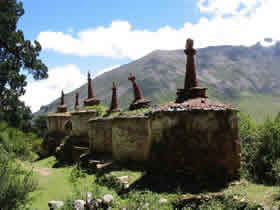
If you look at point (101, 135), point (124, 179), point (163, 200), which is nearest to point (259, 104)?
point (101, 135)

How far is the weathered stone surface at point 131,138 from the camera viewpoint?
13336 mm

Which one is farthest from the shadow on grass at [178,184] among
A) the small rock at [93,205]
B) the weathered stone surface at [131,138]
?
the weathered stone surface at [131,138]

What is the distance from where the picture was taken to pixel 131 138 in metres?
13.9

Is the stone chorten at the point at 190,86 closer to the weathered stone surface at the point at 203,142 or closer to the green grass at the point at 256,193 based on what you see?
the weathered stone surface at the point at 203,142

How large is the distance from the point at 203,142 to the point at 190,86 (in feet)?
7.90

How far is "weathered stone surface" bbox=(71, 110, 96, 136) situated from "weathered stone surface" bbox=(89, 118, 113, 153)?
2005mm

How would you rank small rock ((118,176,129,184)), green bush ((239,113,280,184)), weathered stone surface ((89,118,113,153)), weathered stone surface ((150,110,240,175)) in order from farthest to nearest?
weathered stone surface ((89,118,113,153))
small rock ((118,176,129,184))
green bush ((239,113,280,184))
weathered stone surface ((150,110,240,175))

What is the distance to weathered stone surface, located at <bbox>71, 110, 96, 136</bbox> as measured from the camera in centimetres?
2023

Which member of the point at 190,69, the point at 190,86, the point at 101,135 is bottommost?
the point at 101,135

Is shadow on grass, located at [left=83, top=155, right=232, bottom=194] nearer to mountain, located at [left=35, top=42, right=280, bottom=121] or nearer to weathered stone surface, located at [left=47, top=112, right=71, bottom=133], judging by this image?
weathered stone surface, located at [left=47, top=112, right=71, bottom=133]

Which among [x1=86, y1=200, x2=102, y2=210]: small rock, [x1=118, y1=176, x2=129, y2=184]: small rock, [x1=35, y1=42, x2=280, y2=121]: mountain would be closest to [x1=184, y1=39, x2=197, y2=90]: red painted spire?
[x1=118, y1=176, x2=129, y2=184]: small rock

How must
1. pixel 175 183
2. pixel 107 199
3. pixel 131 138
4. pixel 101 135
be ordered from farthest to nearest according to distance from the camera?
1. pixel 101 135
2. pixel 131 138
3. pixel 175 183
4. pixel 107 199

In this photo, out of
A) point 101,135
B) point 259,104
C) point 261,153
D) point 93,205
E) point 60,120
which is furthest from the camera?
point 259,104

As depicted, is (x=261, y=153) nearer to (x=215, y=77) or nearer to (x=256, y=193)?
(x=256, y=193)
